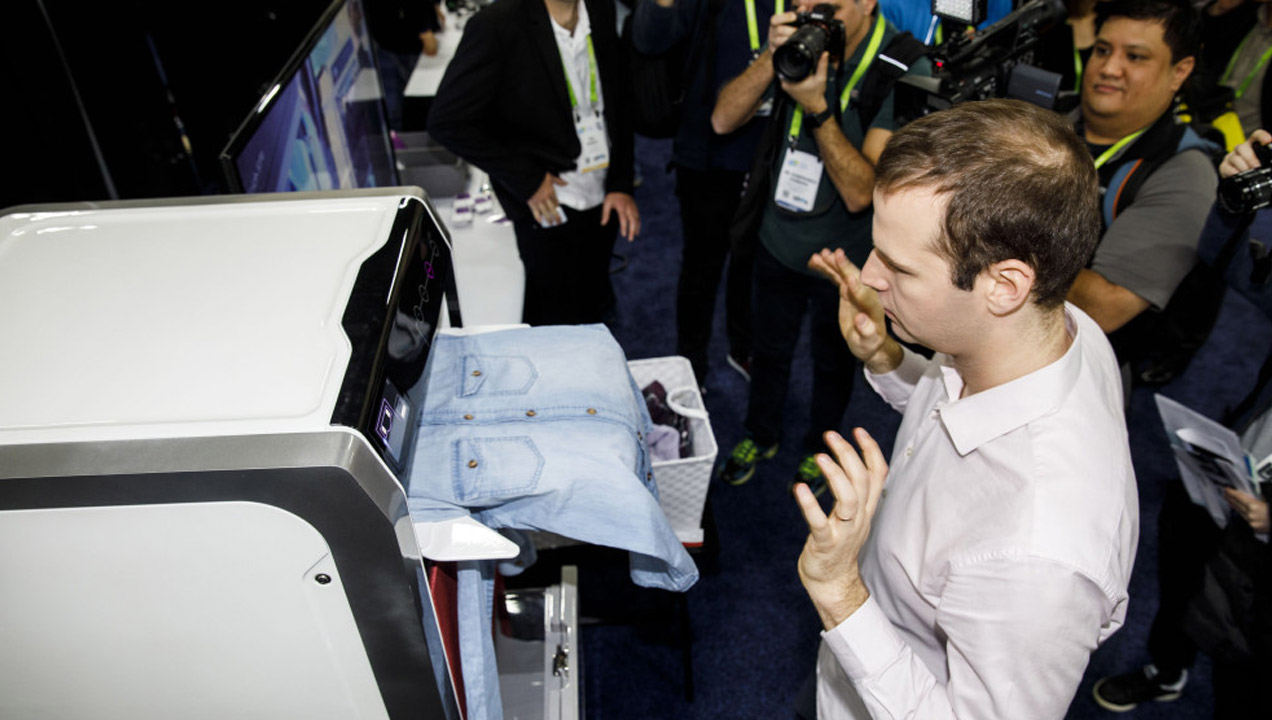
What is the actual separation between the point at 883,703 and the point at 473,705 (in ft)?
1.96

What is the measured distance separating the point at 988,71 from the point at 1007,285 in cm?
127

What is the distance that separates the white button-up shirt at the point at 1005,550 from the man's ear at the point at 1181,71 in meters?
1.13

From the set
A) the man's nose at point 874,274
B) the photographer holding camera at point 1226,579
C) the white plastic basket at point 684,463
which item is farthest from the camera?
the white plastic basket at point 684,463

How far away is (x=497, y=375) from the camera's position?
1245mm

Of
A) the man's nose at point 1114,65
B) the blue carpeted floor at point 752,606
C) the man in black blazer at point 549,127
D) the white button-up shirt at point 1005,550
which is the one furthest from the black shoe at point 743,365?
the white button-up shirt at point 1005,550

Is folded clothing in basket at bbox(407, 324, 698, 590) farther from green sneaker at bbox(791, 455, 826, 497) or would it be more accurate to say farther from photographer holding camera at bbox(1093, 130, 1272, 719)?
green sneaker at bbox(791, 455, 826, 497)

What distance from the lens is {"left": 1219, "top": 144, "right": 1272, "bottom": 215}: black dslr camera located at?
171cm

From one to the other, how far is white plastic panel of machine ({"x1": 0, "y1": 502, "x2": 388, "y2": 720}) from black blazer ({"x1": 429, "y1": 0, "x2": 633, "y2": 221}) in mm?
1828

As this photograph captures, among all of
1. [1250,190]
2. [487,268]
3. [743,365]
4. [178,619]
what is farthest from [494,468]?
[743,365]

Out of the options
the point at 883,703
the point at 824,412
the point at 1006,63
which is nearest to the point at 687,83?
the point at 1006,63

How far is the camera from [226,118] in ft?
14.1

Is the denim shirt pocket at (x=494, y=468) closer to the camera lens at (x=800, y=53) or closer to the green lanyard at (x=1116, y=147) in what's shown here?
the camera lens at (x=800, y=53)

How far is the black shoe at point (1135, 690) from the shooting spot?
222cm

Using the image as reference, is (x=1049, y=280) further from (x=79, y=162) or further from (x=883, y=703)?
(x=79, y=162)
